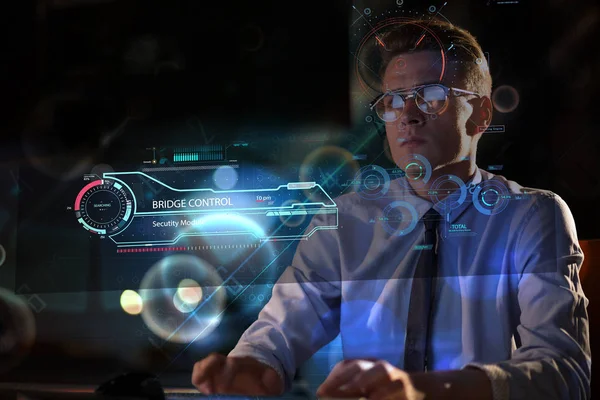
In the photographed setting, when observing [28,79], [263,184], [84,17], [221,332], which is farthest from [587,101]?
[28,79]

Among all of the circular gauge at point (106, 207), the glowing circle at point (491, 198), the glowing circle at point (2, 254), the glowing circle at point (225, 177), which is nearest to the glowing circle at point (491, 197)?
the glowing circle at point (491, 198)

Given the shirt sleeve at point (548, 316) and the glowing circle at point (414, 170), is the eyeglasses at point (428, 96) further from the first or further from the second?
the shirt sleeve at point (548, 316)

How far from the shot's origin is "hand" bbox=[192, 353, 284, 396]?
101cm

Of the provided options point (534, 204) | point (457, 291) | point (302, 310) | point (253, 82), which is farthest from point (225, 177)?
point (534, 204)

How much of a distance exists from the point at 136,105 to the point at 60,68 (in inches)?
8.2

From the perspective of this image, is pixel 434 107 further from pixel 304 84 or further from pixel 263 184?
pixel 263 184

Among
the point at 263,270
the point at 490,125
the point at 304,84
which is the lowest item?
the point at 263,270

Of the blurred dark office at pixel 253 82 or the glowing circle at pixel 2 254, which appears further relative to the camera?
the glowing circle at pixel 2 254

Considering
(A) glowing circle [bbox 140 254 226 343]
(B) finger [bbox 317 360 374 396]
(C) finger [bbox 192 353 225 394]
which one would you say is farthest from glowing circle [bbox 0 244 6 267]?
(B) finger [bbox 317 360 374 396]

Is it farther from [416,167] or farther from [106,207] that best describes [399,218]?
[106,207]

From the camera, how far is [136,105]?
119cm

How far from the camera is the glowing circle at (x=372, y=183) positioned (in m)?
1.11

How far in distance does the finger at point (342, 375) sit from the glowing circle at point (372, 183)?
0.34 meters

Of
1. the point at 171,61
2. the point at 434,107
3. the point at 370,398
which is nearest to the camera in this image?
the point at 370,398
